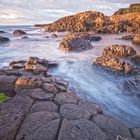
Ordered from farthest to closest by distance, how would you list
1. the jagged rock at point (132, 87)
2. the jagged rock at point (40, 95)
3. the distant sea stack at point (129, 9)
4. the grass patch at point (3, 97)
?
1. the distant sea stack at point (129, 9)
2. the jagged rock at point (132, 87)
3. the jagged rock at point (40, 95)
4. the grass patch at point (3, 97)

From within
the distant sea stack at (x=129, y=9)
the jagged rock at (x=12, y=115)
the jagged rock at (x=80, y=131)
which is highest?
the jagged rock at (x=12, y=115)

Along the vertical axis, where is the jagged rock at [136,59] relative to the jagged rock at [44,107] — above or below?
below

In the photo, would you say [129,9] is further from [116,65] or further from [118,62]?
[116,65]

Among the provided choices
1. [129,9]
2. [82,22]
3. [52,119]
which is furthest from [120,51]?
[129,9]

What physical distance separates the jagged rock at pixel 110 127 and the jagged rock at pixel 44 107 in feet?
3.94

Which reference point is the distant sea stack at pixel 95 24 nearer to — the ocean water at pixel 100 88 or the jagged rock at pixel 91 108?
the ocean water at pixel 100 88

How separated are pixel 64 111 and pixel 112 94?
11.3 ft

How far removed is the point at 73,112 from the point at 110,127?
1111mm

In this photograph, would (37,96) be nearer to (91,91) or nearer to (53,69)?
(91,91)

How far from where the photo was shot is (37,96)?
8508 millimetres

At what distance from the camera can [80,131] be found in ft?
20.9

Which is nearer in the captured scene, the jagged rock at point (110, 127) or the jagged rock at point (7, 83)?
the jagged rock at point (110, 127)

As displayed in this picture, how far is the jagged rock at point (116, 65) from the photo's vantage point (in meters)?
13.2

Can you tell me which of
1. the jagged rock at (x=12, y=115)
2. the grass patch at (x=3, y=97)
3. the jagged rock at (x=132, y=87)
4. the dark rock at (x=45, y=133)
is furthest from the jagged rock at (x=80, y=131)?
the jagged rock at (x=132, y=87)
